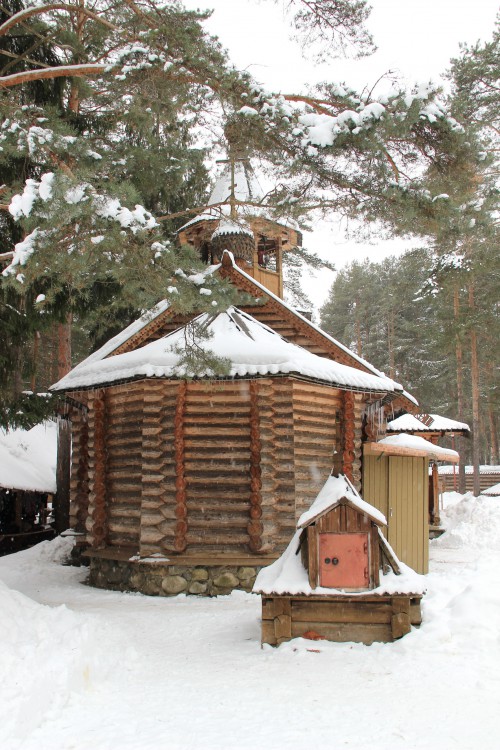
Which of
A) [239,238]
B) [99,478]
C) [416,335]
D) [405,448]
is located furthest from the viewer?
[416,335]

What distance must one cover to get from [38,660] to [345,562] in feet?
10.7

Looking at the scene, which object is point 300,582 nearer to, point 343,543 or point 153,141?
point 343,543

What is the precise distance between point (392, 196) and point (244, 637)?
5.65m

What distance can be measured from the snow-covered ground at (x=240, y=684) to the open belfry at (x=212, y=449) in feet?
6.95

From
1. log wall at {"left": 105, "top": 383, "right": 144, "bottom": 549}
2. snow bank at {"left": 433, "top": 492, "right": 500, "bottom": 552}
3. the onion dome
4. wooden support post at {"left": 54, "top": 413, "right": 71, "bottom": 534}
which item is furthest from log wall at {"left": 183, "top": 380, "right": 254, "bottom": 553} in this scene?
snow bank at {"left": 433, "top": 492, "right": 500, "bottom": 552}

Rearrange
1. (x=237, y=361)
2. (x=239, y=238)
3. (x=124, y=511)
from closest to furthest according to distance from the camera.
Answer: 1. (x=237, y=361)
2. (x=124, y=511)
3. (x=239, y=238)

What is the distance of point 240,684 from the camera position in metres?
6.30

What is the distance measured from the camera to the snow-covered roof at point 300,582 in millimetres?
7207

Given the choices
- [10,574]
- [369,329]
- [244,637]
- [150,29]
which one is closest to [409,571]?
[244,637]

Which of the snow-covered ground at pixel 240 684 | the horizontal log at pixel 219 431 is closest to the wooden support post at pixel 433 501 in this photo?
the horizontal log at pixel 219 431

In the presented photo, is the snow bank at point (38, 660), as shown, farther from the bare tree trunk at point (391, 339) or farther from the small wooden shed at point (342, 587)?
the bare tree trunk at point (391, 339)

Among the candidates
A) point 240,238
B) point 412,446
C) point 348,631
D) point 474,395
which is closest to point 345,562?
point 348,631

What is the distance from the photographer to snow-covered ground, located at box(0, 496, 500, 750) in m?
5.06

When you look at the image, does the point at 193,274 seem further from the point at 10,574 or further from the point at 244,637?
the point at 10,574
